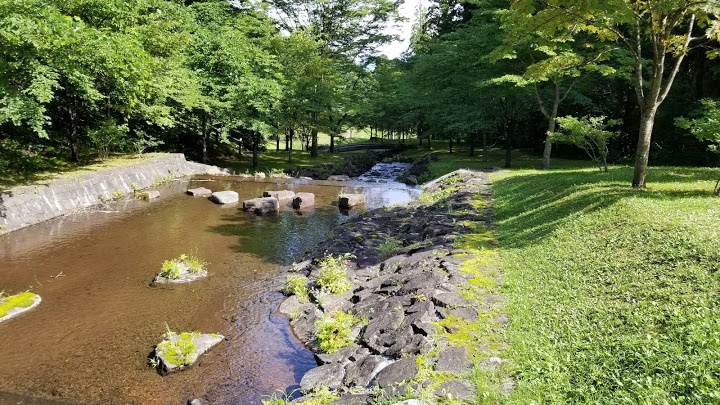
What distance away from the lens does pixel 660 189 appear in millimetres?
11883

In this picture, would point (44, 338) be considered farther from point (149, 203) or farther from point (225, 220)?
point (149, 203)

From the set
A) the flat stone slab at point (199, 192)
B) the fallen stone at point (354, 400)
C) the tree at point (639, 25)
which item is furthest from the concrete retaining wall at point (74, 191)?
the tree at point (639, 25)

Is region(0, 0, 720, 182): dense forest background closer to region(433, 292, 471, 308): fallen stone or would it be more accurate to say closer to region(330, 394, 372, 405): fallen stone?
region(433, 292, 471, 308): fallen stone

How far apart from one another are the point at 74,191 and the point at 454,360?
58.0 ft

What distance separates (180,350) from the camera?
742 centimetres

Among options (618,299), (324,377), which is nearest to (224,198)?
(324,377)

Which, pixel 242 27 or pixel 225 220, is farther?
pixel 242 27

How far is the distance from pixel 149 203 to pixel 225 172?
1019 centimetres

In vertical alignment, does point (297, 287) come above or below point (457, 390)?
below

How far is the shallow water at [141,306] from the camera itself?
694cm

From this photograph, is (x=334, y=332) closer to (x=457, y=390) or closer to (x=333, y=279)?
(x=333, y=279)

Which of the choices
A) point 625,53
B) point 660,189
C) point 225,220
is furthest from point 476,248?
point 625,53

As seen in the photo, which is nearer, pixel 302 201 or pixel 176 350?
pixel 176 350

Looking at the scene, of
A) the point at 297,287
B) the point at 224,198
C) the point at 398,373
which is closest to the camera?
the point at 398,373
